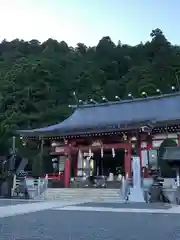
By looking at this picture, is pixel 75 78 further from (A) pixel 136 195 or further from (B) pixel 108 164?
(A) pixel 136 195

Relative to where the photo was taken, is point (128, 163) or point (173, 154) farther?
point (128, 163)

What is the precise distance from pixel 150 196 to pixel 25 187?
6.64m

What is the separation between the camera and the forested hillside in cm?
3775

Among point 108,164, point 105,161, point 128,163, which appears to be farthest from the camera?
point 108,164

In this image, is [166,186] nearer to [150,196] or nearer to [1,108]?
[150,196]

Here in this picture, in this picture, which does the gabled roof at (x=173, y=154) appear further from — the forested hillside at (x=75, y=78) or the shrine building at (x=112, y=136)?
the forested hillside at (x=75, y=78)

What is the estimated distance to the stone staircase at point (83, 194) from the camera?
16297mm

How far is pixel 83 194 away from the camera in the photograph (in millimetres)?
17219

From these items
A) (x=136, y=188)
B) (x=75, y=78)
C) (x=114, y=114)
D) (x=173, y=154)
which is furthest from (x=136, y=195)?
(x=75, y=78)

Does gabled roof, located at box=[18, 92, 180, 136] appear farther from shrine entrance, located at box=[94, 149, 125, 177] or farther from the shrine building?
shrine entrance, located at box=[94, 149, 125, 177]

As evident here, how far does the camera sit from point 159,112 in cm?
2150

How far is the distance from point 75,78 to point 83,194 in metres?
29.1

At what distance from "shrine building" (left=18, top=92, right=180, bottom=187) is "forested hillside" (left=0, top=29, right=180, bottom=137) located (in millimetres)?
13688

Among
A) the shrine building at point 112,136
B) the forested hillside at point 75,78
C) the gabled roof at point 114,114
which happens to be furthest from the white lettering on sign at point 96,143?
the forested hillside at point 75,78
